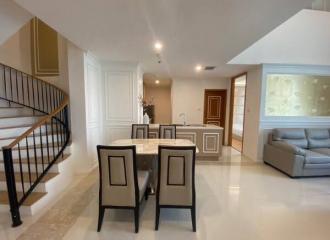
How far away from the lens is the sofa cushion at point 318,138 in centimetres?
444

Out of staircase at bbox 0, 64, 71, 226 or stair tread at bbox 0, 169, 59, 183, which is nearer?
staircase at bbox 0, 64, 71, 226

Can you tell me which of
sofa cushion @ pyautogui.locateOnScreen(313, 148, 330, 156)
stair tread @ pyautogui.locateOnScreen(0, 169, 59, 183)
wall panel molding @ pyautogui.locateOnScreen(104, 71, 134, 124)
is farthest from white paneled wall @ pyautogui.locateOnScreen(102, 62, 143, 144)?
sofa cushion @ pyautogui.locateOnScreen(313, 148, 330, 156)

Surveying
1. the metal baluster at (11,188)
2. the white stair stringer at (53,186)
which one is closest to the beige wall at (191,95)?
the white stair stringer at (53,186)

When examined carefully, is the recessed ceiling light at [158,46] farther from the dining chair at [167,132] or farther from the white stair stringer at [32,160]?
the white stair stringer at [32,160]

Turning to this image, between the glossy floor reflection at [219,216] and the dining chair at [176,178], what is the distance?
11.4 inches

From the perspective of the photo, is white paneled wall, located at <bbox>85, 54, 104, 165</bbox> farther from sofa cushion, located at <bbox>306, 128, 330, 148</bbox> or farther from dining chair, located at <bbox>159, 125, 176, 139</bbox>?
sofa cushion, located at <bbox>306, 128, 330, 148</bbox>

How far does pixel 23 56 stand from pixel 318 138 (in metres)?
7.63

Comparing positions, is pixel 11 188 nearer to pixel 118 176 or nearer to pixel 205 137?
pixel 118 176

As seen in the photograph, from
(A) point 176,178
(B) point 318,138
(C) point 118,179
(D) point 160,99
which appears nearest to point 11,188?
(C) point 118,179

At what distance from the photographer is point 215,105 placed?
713 centimetres

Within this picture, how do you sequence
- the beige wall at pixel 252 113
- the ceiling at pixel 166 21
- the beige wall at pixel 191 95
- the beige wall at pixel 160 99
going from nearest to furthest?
the ceiling at pixel 166 21 < the beige wall at pixel 252 113 < the beige wall at pixel 191 95 < the beige wall at pixel 160 99

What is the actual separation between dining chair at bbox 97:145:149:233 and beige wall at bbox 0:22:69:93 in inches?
113

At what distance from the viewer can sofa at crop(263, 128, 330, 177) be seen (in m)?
3.72

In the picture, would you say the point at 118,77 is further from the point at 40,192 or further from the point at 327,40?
A: the point at 327,40
